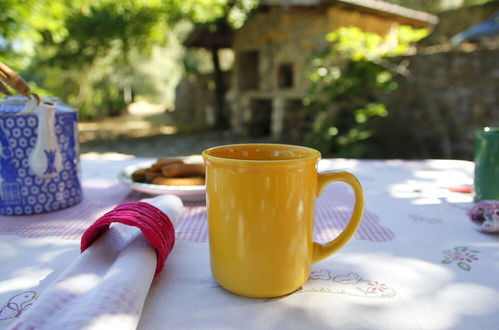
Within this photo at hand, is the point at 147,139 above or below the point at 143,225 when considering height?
below

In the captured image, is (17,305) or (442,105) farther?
(442,105)

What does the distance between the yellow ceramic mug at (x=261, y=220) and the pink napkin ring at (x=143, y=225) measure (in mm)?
82

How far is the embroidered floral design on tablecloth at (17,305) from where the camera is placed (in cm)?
41

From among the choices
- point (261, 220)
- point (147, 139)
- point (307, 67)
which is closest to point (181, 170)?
point (261, 220)

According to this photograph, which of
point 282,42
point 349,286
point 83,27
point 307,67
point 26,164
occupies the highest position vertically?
point 83,27

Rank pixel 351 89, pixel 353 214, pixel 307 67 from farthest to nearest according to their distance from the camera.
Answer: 1. pixel 307 67
2. pixel 351 89
3. pixel 353 214

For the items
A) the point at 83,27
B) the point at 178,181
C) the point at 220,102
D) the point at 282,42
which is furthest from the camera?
the point at 220,102

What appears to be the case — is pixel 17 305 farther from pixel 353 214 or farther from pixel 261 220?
pixel 353 214

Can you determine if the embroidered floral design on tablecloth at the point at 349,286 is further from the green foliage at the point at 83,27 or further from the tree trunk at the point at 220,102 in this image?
the tree trunk at the point at 220,102

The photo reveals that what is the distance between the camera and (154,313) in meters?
0.41

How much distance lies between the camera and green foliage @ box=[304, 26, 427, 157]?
4.16 meters

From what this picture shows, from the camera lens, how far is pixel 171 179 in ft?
2.79

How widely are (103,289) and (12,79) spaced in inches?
17.8

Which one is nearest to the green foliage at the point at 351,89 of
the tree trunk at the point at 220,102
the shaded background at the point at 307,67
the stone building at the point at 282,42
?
the shaded background at the point at 307,67
